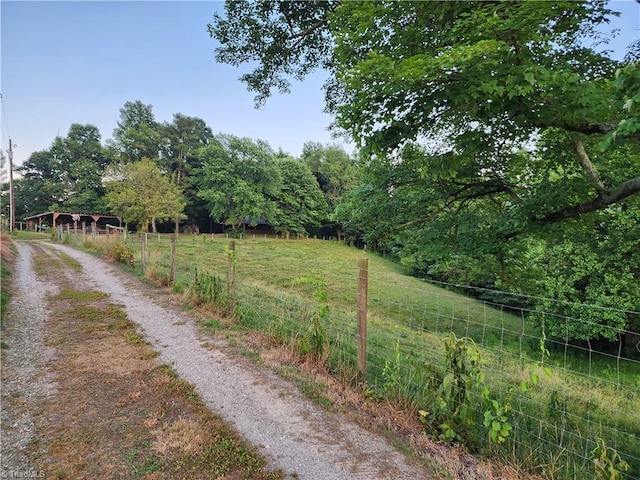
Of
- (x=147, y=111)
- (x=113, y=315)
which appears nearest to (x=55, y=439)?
(x=113, y=315)

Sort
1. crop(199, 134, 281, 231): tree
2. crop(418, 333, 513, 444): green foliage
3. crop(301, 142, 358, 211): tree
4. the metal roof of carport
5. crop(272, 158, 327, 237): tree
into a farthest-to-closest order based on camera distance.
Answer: crop(301, 142, 358, 211): tree
crop(272, 158, 327, 237): tree
crop(199, 134, 281, 231): tree
the metal roof of carport
crop(418, 333, 513, 444): green foliage

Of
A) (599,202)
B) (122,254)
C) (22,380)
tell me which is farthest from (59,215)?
(599,202)

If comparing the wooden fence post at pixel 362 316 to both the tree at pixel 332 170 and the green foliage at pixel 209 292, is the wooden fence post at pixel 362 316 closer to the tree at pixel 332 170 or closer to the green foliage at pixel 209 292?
the green foliage at pixel 209 292

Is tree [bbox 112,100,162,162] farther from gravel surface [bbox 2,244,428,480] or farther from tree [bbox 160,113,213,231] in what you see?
gravel surface [bbox 2,244,428,480]

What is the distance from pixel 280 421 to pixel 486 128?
4.72 m

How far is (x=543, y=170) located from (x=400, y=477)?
6.16 m

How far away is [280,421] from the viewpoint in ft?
9.18

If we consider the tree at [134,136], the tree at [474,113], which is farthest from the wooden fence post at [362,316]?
the tree at [134,136]

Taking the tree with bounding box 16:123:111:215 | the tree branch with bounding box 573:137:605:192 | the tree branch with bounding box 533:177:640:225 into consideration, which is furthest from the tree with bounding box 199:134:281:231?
the tree branch with bounding box 573:137:605:192

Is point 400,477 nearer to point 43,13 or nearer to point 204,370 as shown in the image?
point 204,370

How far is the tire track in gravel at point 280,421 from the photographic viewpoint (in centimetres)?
225

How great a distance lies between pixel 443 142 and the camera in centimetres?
574

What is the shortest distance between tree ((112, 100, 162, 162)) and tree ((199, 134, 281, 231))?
9864 mm

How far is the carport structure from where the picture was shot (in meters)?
35.4
